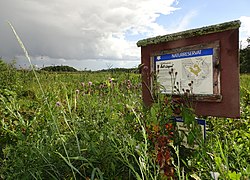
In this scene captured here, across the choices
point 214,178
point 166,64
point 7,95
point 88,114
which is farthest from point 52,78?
point 214,178

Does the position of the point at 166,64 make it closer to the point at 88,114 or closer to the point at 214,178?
the point at 88,114

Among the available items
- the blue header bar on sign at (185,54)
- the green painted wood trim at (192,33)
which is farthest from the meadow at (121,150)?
the green painted wood trim at (192,33)

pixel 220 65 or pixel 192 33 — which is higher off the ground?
pixel 192 33

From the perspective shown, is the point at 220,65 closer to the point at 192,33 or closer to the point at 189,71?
the point at 189,71

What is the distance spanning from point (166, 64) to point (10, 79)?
5.76 m

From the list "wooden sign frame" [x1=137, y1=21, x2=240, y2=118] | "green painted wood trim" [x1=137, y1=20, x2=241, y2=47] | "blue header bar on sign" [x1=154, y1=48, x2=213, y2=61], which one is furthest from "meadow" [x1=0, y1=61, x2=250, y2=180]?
"green painted wood trim" [x1=137, y1=20, x2=241, y2=47]

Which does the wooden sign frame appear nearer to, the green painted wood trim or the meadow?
the green painted wood trim

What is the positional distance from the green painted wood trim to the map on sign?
0.50ft

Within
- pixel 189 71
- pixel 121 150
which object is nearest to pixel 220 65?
pixel 189 71

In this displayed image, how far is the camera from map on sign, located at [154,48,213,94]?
7.90 ft

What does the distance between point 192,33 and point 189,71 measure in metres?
0.34

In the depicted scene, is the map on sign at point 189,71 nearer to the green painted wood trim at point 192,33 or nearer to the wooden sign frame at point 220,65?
the wooden sign frame at point 220,65

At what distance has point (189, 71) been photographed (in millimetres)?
2543

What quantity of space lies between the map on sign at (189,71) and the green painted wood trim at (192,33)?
152mm
